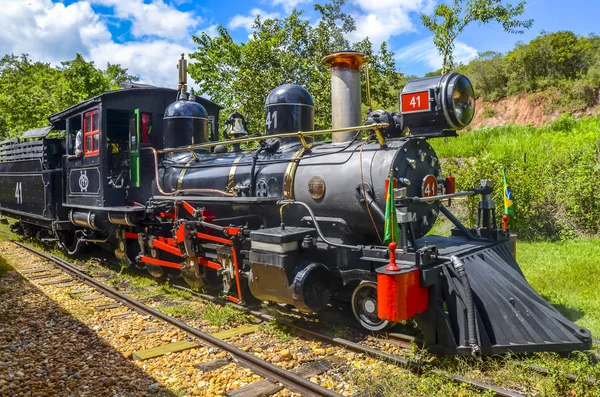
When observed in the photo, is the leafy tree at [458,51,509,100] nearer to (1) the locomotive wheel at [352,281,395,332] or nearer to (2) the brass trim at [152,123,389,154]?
(2) the brass trim at [152,123,389,154]

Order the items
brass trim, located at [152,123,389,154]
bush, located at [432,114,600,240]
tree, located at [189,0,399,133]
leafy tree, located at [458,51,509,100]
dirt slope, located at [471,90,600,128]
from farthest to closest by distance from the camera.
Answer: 1. leafy tree, located at [458,51,509,100]
2. dirt slope, located at [471,90,600,128]
3. tree, located at [189,0,399,133]
4. bush, located at [432,114,600,240]
5. brass trim, located at [152,123,389,154]

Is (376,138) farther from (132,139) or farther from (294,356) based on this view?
(132,139)

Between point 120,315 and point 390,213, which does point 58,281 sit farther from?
point 390,213

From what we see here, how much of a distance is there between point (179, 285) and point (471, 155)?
9387 millimetres

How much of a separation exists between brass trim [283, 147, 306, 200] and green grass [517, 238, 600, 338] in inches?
136

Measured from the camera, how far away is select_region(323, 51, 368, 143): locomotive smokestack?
5648 mm

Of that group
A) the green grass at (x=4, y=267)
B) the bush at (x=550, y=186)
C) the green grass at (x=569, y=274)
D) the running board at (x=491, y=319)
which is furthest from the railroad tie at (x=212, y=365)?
the bush at (x=550, y=186)

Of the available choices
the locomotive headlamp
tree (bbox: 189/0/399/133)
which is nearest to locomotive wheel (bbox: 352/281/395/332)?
the locomotive headlamp

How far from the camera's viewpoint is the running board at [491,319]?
3930 mm

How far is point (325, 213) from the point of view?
5.23 meters

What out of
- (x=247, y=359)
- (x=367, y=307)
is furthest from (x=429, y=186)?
(x=247, y=359)

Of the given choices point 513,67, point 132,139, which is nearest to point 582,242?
point 132,139

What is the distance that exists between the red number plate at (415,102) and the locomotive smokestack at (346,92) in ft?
3.09

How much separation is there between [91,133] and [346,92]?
4.99m
